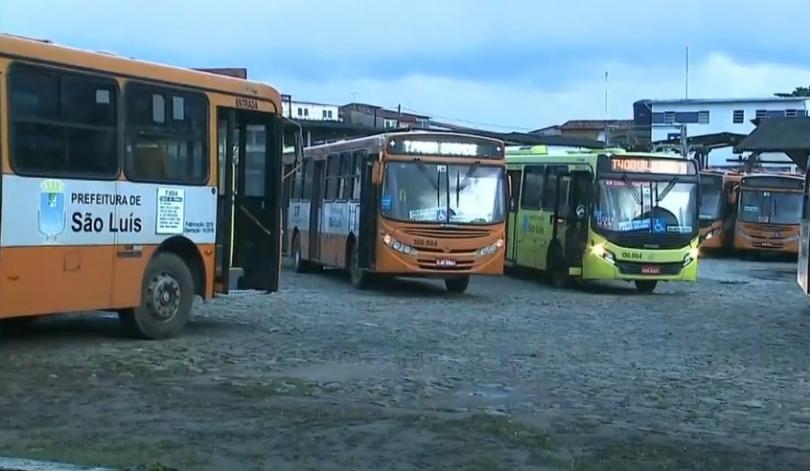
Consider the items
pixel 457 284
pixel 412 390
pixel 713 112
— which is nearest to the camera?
pixel 412 390

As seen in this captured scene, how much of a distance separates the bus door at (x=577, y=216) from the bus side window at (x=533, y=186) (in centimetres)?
194

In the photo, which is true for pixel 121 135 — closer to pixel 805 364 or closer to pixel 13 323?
pixel 13 323

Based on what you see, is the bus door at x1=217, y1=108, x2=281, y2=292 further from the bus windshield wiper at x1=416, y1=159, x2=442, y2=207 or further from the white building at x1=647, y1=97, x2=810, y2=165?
the white building at x1=647, y1=97, x2=810, y2=165

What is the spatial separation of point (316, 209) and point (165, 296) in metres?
12.9

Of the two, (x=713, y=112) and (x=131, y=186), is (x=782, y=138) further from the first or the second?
(x=713, y=112)

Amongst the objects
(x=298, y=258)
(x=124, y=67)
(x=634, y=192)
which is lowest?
(x=298, y=258)

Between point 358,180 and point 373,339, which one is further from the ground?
point 358,180

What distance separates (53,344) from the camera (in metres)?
13.4

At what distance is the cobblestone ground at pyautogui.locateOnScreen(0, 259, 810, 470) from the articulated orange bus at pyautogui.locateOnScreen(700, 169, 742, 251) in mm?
22801

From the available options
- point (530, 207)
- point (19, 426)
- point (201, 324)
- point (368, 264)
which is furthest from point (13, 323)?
point (530, 207)

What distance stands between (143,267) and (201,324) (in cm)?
250

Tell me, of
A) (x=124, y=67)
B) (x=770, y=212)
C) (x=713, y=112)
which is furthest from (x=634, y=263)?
(x=713, y=112)

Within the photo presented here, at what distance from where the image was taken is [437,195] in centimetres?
2144

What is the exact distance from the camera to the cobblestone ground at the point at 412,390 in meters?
8.15
